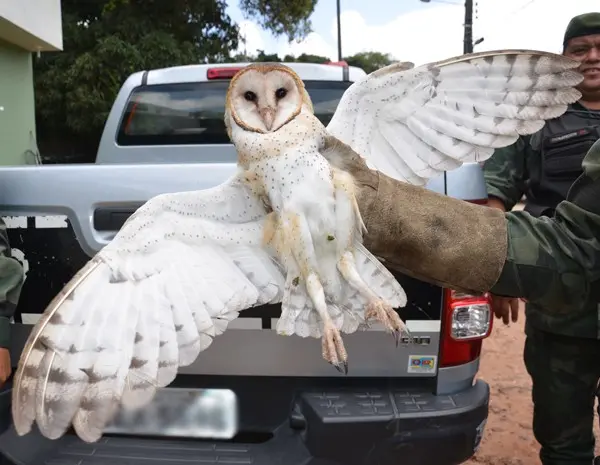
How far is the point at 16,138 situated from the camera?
12133 millimetres

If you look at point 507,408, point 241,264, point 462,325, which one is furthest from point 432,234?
point 507,408

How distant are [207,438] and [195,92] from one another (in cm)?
266

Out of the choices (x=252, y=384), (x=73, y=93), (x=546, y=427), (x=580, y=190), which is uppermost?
(x=73, y=93)

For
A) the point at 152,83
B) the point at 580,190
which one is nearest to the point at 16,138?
the point at 152,83

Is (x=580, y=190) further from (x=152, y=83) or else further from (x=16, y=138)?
(x=16, y=138)

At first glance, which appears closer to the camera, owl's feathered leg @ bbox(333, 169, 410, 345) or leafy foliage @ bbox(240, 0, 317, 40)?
owl's feathered leg @ bbox(333, 169, 410, 345)

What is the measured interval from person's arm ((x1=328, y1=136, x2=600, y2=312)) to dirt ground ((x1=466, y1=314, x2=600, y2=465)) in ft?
7.50

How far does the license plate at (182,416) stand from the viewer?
247 centimetres

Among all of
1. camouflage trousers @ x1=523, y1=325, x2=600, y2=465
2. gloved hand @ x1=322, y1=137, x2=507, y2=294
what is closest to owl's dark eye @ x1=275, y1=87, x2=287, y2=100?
gloved hand @ x1=322, y1=137, x2=507, y2=294

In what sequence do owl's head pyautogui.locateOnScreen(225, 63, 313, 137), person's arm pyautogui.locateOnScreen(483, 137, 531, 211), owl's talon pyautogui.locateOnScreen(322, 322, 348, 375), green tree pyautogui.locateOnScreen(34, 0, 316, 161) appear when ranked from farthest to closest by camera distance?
green tree pyautogui.locateOnScreen(34, 0, 316, 161), person's arm pyautogui.locateOnScreen(483, 137, 531, 211), owl's head pyautogui.locateOnScreen(225, 63, 313, 137), owl's talon pyautogui.locateOnScreen(322, 322, 348, 375)

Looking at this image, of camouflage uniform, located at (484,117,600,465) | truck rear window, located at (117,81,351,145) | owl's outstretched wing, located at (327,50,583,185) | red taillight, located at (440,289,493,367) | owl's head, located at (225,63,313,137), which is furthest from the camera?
truck rear window, located at (117,81,351,145)

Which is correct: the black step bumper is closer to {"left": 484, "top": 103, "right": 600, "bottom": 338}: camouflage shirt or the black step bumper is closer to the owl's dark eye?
{"left": 484, "top": 103, "right": 600, "bottom": 338}: camouflage shirt

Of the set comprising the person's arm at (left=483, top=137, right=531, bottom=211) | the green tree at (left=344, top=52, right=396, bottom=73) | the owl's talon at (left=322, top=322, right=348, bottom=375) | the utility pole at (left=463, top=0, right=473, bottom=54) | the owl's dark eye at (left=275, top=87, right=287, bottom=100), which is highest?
the green tree at (left=344, top=52, right=396, bottom=73)

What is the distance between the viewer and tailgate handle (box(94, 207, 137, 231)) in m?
2.32
